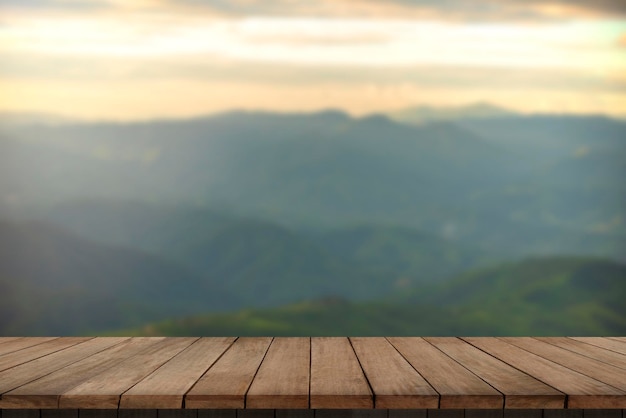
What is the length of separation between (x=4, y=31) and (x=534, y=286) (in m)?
13.2

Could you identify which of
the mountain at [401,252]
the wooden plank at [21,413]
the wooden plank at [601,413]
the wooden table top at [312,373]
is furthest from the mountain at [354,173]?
the wooden plank at [601,413]

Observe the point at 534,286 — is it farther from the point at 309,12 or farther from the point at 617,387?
the point at 617,387

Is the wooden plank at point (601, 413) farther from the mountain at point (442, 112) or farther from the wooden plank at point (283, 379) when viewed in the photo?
the mountain at point (442, 112)

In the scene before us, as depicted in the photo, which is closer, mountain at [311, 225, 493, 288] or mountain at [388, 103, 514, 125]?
mountain at [388, 103, 514, 125]

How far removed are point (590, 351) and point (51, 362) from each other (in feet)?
5.58

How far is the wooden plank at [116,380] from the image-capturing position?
189 cm

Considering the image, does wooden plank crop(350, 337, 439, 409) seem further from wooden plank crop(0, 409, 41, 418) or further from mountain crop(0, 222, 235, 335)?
mountain crop(0, 222, 235, 335)

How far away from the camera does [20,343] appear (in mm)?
2662

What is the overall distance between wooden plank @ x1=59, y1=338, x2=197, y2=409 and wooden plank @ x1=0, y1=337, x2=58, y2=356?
0.43 metres

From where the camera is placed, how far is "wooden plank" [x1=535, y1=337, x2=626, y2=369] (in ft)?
7.82

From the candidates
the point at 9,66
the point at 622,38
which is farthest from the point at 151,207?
the point at 622,38

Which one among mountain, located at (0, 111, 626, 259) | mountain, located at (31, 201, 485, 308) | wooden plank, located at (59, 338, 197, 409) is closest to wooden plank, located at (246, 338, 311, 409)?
wooden plank, located at (59, 338, 197, 409)

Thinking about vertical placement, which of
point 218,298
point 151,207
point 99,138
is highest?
point 99,138

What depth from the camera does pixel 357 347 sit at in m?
2.55
